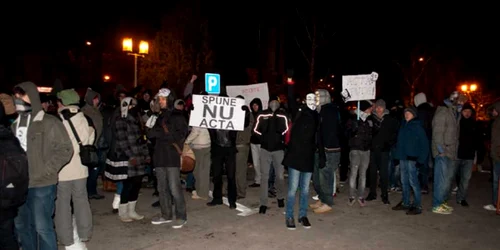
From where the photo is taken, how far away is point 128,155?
743 centimetres

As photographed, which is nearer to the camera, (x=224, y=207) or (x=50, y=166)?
(x=50, y=166)

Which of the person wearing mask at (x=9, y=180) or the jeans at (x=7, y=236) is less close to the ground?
the person wearing mask at (x=9, y=180)

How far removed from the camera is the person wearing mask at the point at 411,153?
336 inches

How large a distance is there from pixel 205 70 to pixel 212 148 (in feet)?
59.6

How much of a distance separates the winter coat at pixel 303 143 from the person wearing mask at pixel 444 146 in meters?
2.78

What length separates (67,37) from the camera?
31.5 metres

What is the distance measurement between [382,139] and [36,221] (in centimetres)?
676

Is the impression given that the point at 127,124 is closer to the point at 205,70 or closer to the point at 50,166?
the point at 50,166

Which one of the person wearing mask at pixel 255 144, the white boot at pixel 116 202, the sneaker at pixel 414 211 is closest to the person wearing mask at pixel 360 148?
the sneaker at pixel 414 211

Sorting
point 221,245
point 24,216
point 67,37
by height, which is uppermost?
point 67,37

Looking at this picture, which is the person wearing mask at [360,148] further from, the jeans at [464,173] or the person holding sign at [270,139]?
the jeans at [464,173]

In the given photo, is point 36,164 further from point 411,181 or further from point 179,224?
point 411,181

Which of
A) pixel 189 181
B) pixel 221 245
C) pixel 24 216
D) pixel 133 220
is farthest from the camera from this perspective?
pixel 189 181

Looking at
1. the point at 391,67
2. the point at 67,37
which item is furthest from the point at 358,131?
the point at 391,67
